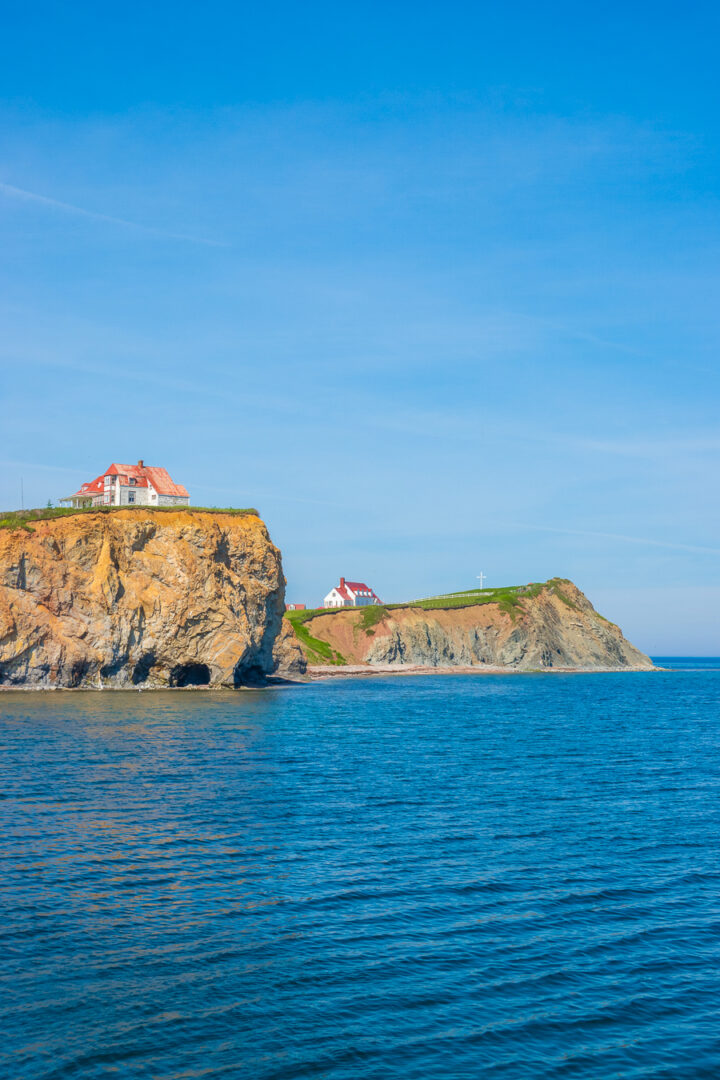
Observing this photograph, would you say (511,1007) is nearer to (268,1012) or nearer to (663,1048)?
(663,1048)

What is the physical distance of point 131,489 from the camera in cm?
11438

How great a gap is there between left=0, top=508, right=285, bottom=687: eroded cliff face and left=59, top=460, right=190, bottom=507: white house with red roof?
1661 cm

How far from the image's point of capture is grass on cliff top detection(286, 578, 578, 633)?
17076 centimetres

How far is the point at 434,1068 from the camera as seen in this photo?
15.0m

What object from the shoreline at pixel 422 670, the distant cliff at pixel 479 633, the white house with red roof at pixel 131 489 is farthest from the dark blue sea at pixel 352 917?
the distant cliff at pixel 479 633

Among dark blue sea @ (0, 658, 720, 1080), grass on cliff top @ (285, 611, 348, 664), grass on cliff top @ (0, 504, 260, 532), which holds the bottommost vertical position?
dark blue sea @ (0, 658, 720, 1080)

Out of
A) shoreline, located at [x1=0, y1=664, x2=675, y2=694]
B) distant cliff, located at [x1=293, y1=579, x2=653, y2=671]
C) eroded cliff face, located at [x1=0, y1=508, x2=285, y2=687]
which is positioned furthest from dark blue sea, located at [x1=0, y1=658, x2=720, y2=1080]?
distant cliff, located at [x1=293, y1=579, x2=653, y2=671]

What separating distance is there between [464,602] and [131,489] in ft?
287

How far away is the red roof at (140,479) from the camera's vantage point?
11500 centimetres

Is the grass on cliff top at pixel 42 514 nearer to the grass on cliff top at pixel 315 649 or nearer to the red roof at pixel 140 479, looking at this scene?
the red roof at pixel 140 479

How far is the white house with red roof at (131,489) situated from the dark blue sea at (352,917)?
68.2 meters

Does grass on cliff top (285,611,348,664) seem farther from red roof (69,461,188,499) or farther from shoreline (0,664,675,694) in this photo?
red roof (69,461,188,499)

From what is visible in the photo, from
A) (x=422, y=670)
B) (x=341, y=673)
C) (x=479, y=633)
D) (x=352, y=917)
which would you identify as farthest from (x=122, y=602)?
(x=479, y=633)

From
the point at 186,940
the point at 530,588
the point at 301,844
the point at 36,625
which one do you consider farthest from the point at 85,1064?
the point at 530,588
